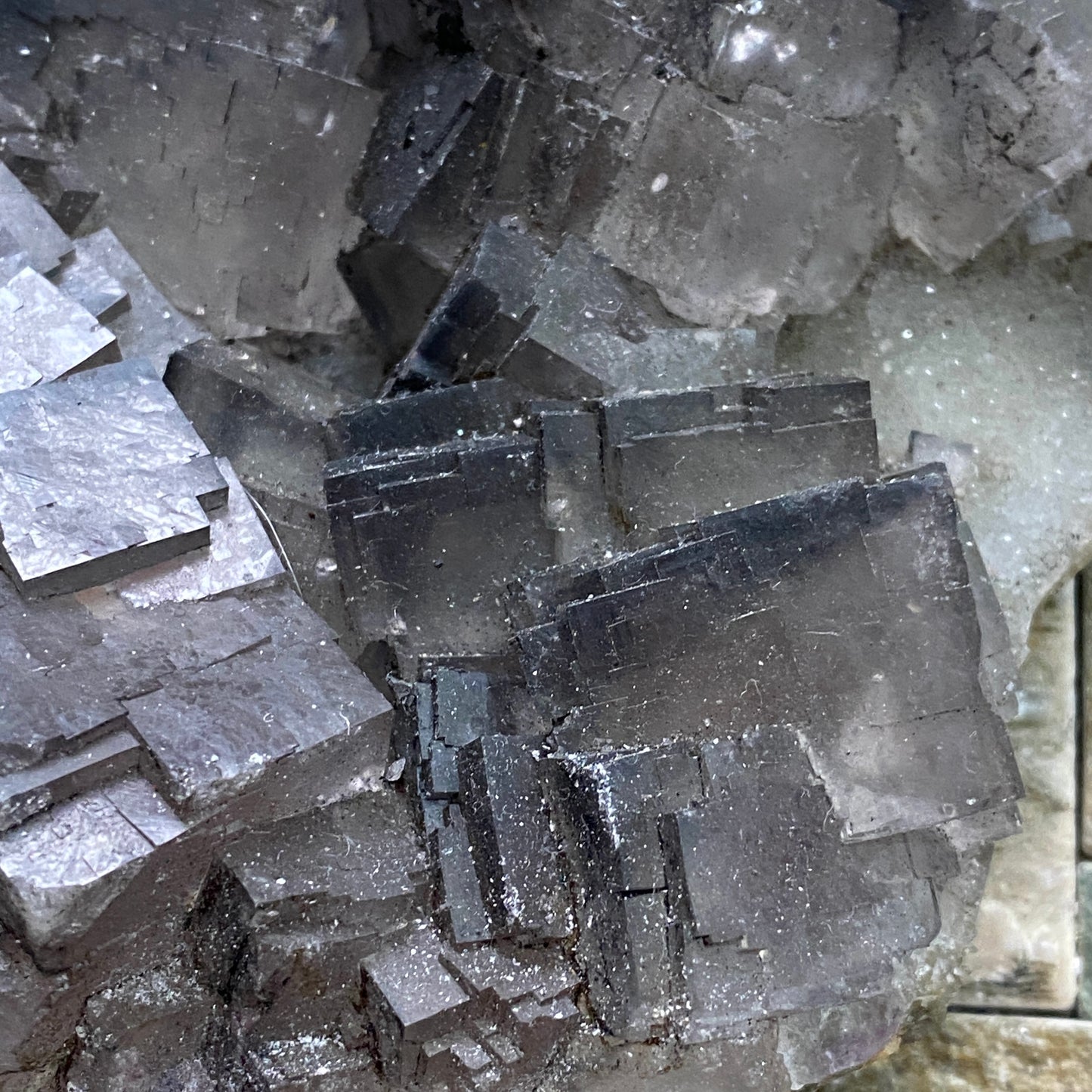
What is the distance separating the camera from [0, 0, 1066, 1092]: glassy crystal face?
2592mm

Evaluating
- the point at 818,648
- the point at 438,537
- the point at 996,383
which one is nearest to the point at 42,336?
the point at 438,537

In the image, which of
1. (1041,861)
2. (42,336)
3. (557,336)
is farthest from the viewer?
(1041,861)

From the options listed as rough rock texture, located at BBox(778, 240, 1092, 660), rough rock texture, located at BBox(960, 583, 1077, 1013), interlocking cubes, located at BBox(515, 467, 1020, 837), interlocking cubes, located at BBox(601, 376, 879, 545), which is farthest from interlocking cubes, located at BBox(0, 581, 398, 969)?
rough rock texture, located at BBox(960, 583, 1077, 1013)

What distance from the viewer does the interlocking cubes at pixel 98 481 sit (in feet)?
8.68

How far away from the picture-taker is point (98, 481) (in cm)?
276

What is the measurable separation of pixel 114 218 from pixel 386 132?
2.69ft

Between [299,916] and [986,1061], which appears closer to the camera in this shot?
[299,916]

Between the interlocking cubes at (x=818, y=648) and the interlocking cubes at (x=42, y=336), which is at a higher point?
the interlocking cubes at (x=42, y=336)

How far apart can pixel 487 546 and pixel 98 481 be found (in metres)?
0.94

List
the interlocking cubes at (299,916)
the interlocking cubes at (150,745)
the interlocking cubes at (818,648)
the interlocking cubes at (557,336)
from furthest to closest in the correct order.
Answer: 1. the interlocking cubes at (557,336)
2. the interlocking cubes at (818,648)
3. the interlocking cubes at (299,916)
4. the interlocking cubes at (150,745)

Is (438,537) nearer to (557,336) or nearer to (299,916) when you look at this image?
(557,336)

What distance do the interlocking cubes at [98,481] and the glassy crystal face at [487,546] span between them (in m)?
0.01

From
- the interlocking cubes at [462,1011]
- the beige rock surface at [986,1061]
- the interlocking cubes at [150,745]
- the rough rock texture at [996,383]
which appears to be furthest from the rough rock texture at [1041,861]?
the interlocking cubes at [150,745]

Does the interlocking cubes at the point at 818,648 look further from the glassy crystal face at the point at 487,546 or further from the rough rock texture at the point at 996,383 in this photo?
the rough rock texture at the point at 996,383
